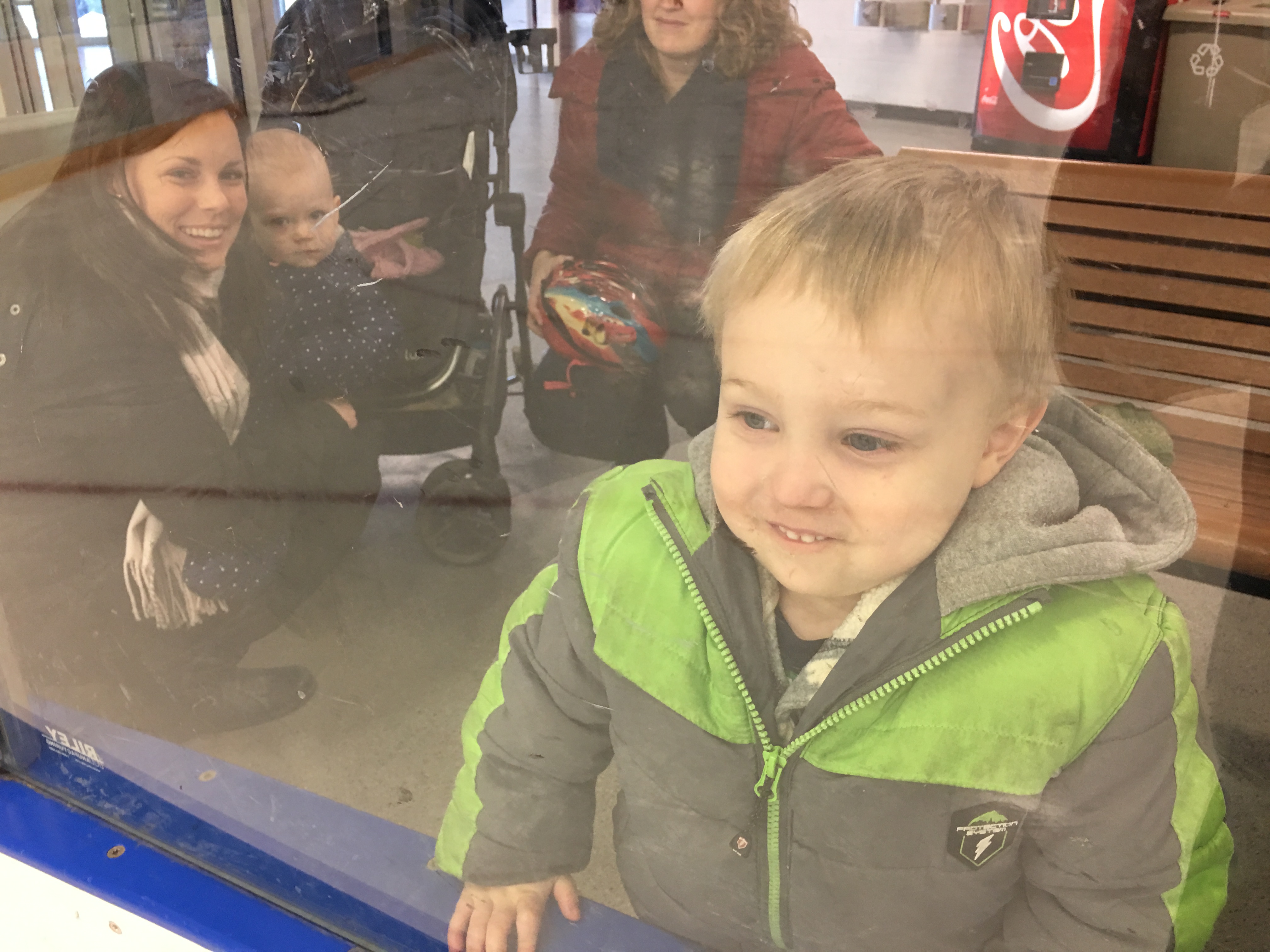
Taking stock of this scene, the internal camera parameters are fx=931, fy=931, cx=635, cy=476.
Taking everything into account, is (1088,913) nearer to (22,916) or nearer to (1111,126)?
(1111,126)

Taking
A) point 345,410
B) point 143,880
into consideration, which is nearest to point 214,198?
point 345,410

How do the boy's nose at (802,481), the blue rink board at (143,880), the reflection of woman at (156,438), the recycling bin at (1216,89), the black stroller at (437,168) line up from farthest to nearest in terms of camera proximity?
the blue rink board at (143,880), the reflection of woman at (156,438), the black stroller at (437,168), the boy's nose at (802,481), the recycling bin at (1216,89)

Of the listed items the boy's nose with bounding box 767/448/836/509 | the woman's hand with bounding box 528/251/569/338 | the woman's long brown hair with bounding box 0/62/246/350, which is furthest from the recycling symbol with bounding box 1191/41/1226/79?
the woman's long brown hair with bounding box 0/62/246/350

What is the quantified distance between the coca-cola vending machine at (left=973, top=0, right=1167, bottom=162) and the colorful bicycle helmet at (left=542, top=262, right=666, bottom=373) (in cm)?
20

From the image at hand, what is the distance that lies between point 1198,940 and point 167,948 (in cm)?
83

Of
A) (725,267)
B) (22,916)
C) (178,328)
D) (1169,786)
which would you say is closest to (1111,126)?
(725,267)

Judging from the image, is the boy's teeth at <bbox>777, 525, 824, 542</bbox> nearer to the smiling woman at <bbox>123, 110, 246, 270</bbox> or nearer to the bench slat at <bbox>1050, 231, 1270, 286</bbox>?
the bench slat at <bbox>1050, 231, 1270, 286</bbox>

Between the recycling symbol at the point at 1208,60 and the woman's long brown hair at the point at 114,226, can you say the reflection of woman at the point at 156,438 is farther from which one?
the recycling symbol at the point at 1208,60

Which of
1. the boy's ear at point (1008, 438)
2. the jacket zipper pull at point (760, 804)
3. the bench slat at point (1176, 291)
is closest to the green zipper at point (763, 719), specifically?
the jacket zipper pull at point (760, 804)

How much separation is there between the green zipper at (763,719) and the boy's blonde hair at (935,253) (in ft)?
0.57

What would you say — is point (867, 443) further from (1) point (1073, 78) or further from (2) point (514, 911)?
(2) point (514, 911)

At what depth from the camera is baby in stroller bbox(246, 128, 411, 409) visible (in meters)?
0.64

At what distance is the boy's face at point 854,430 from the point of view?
0.42 metres

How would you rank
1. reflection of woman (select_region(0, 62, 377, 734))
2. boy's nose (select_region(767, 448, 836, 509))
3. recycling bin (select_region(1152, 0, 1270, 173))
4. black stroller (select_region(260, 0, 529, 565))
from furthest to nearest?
reflection of woman (select_region(0, 62, 377, 734)) < black stroller (select_region(260, 0, 529, 565)) < boy's nose (select_region(767, 448, 836, 509)) < recycling bin (select_region(1152, 0, 1270, 173))
